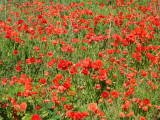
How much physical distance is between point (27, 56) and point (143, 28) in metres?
2.15

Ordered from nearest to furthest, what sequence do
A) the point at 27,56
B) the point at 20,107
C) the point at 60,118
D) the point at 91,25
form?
the point at 20,107 < the point at 60,118 < the point at 27,56 < the point at 91,25

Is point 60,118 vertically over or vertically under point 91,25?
under

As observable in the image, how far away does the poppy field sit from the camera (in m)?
3.85

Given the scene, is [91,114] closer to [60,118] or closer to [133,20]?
[60,118]

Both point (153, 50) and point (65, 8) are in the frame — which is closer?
point (153, 50)

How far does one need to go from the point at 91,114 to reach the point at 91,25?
3223 mm

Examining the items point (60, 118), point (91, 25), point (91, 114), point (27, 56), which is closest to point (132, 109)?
point (91, 114)

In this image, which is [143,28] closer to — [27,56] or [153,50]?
[153,50]

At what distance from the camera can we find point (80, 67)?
484 centimetres

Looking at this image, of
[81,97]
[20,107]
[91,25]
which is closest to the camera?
[20,107]

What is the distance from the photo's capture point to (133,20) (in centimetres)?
705

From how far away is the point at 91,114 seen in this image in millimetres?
3891

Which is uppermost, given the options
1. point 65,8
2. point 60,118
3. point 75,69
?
point 65,8

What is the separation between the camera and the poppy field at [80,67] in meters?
3.85
